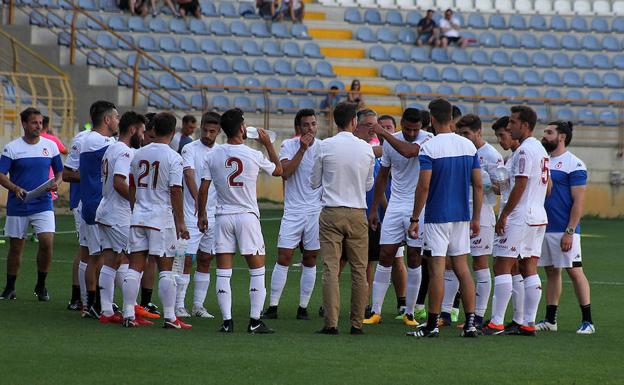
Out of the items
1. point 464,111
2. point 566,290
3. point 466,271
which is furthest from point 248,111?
point 466,271

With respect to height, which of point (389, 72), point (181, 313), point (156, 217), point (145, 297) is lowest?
point (181, 313)

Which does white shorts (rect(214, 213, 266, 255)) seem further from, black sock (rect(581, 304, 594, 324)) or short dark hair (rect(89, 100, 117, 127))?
black sock (rect(581, 304, 594, 324))

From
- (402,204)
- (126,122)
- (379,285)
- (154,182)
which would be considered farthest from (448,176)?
(126,122)

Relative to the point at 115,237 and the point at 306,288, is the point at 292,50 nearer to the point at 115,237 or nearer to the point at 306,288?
the point at 306,288

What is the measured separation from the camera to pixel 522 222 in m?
10.8

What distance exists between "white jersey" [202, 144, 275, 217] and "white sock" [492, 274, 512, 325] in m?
2.31

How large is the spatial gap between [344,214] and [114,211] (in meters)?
2.19

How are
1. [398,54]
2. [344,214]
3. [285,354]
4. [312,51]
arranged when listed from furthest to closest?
[398,54] < [312,51] < [344,214] < [285,354]

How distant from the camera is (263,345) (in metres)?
9.70

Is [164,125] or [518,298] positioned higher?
[164,125]

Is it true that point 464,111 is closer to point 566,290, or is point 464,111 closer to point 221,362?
point 566,290

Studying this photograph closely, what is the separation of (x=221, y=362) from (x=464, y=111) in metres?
21.6

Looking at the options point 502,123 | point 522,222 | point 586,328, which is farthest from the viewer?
point 502,123

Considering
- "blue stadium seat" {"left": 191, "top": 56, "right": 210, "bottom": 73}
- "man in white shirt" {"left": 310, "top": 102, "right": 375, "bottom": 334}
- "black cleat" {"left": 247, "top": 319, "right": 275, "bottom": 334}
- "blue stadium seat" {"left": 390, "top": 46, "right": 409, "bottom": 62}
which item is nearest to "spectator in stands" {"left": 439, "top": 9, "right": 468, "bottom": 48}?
"blue stadium seat" {"left": 390, "top": 46, "right": 409, "bottom": 62}
